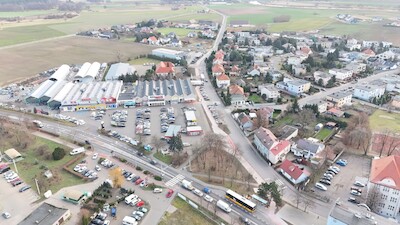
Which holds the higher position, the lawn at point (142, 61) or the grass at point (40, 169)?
the lawn at point (142, 61)

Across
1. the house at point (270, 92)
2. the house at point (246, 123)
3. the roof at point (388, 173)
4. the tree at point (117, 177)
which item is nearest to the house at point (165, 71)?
the house at point (270, 92)

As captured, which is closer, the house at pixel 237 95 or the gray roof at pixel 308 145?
the gray roof at pixel 308 145

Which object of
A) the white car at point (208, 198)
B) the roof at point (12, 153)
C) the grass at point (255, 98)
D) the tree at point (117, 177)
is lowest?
the white car at point (208, 198)

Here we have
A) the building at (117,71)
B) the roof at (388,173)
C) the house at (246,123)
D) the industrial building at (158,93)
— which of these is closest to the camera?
the roof at (388,173)

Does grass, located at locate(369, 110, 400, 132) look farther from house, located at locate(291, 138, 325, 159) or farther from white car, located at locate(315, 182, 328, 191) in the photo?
white car, located at locate(315, 182, 328, 191)

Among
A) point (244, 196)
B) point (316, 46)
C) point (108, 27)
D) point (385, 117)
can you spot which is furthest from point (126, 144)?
point (108, 27)

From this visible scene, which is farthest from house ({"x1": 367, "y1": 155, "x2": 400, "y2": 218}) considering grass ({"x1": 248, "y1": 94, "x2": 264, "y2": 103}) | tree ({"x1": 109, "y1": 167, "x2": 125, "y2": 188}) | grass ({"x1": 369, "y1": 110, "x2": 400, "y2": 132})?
grass ({"x1": 248, "y1": 94, "x2": 264, "y2": 103})

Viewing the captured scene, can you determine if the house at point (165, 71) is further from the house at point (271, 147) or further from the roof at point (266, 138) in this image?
the house at point (271, 147)
